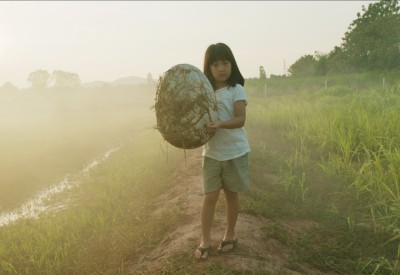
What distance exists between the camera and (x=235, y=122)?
102 inches

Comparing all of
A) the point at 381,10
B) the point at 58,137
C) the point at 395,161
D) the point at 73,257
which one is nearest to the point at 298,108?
the point at 395,161

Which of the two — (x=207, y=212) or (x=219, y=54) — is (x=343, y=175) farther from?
(x=219, y=54)

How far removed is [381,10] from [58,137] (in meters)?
32.7

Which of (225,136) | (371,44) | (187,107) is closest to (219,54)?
(187,107)

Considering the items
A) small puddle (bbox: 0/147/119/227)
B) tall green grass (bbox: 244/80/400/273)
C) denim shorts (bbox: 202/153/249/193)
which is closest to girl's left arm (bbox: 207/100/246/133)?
denim shorts (bbox: 202/153/249/193)

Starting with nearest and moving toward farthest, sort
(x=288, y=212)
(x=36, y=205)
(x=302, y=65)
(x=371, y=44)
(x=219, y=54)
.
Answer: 1. (x=219, y=54)
2. (x=288, y=212)
3. (x=36, y=205)
4. (x=371, y=44)
5. (x=302, y=65)

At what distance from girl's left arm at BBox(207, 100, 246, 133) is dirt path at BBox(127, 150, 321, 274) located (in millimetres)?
1009

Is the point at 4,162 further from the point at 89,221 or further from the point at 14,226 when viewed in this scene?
the point at 89,221

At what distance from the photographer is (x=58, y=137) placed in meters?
13.6

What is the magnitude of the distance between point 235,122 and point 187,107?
347 mm

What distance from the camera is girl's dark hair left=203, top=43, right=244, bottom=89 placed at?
264 centimetres

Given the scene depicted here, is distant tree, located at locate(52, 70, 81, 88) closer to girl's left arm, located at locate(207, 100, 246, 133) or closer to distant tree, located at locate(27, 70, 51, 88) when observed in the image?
distant tree, located at locate(27, 70, 51, 88)

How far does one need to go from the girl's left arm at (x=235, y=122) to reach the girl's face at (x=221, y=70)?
0.21 m

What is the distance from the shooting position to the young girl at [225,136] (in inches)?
105
